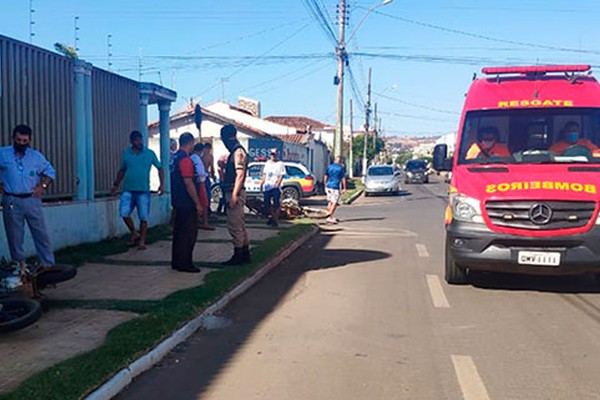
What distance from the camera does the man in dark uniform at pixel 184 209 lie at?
8.74 m

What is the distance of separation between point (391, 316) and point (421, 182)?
44.6 meters

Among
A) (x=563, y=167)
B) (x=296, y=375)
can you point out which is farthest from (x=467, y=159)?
(x=296, y=375)

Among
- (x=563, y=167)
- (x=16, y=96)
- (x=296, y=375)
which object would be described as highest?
(x=16, y=96)

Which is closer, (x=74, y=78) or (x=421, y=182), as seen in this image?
(x=74, y=78)

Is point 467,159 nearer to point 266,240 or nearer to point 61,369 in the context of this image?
point 266,240

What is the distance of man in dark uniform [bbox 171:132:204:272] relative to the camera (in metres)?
8.74

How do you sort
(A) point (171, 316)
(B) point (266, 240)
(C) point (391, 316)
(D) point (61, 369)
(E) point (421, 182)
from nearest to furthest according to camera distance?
(D) point (61, 369), (A) point (171, 316), (C) point (391, 316), (B) point (266, 240), (E) point (421, 182)

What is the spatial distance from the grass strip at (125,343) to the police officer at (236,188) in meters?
0.61

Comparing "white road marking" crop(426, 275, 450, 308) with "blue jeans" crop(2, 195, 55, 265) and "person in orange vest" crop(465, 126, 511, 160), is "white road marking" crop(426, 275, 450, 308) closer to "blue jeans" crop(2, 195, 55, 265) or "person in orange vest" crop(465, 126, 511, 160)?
"person in orange vest" crop(465, 126, 511, 160)

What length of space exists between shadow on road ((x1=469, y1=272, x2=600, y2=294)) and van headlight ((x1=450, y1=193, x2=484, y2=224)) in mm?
1224

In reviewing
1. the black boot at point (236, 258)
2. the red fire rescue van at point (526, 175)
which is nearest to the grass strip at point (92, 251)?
the black boot at point (236, 258)

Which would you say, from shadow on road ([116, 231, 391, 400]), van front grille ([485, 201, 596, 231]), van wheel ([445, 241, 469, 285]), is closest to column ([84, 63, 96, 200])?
shadow on road ([116, 231, 391, 400])

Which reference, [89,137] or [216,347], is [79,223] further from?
[216,347]

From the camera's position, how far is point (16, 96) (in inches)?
373
